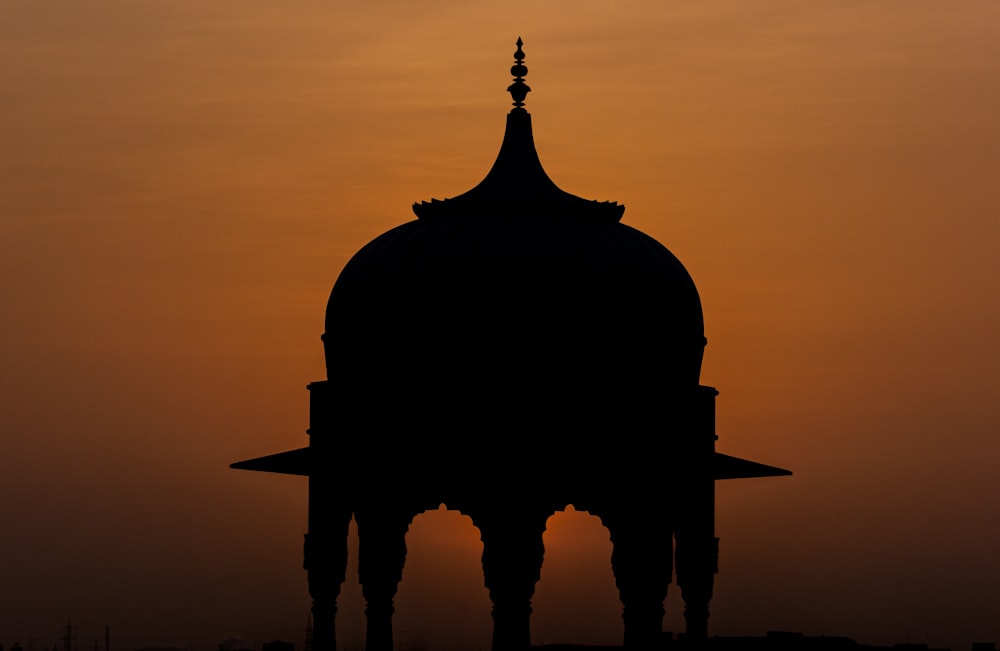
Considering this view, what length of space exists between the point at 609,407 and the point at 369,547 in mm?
4491

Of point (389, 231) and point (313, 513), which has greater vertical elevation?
point (389, 231)

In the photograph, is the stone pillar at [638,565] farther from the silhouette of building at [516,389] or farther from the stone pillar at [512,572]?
the stone pillar at [512,572]

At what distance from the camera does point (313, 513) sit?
62406mm

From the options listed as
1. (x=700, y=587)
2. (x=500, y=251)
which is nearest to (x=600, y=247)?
(x=500, y=251)

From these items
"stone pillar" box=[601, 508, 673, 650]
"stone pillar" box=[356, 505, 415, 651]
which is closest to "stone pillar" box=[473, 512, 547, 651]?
"stone pillar" box=[601, 508, 673, 650]

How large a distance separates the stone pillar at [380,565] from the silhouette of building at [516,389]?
3cm

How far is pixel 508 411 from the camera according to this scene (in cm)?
5991

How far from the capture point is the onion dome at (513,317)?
5984 cm

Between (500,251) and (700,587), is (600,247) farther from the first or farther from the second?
(700,587)

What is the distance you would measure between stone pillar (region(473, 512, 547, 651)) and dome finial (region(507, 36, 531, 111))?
22.9 ft

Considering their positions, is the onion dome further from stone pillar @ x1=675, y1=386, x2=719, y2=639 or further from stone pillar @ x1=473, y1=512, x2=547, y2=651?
stone pillar @ x1=473, y1=512, x2=547, y2=651

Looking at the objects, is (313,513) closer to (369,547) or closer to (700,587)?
(369,547)

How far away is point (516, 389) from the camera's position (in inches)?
2357

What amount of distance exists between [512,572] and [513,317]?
3.76 metres
